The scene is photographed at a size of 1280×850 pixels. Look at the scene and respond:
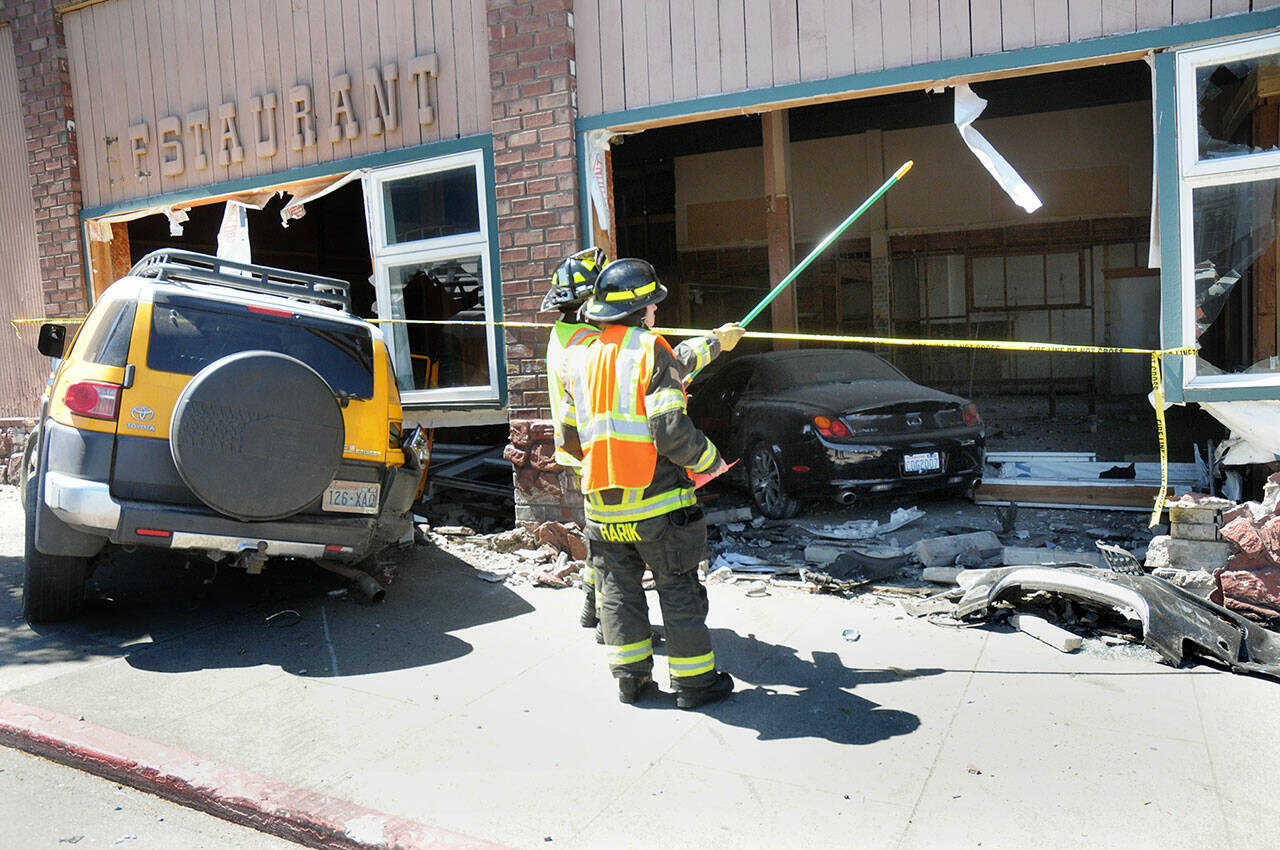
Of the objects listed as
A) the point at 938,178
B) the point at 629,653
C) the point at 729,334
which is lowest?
the point at 629,653

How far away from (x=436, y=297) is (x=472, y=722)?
14.0 feet

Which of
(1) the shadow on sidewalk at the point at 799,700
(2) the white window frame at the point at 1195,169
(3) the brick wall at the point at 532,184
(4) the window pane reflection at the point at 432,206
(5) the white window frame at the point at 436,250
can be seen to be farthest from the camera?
(4) the window pane reflection at the point at 432,206

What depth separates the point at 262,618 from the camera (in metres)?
5.52

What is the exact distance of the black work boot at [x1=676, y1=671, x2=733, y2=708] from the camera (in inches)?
161

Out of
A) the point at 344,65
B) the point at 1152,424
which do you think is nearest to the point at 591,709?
the point at 344,65

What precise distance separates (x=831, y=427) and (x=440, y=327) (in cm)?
322

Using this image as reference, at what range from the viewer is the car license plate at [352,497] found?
17.0ft

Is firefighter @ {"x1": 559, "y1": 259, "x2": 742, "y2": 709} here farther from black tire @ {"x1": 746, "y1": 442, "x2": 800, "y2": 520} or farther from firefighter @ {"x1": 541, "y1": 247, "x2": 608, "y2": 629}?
black tire @ {"x1": 746, "y1": 442, "x2": 800, "y2": 520}

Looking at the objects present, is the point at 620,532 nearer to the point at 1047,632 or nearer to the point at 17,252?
the point at 1047,632

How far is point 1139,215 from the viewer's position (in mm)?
16516

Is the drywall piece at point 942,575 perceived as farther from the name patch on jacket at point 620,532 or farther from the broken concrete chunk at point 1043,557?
the name patch on jacket at point 620,532

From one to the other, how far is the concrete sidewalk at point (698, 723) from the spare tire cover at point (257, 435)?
0.88 meters

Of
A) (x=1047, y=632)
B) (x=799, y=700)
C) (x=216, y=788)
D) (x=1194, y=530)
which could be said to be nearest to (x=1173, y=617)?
(x=1047, y=632)

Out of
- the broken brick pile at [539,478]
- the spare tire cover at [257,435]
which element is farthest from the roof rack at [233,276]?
the broken brick pile at [539,478]
